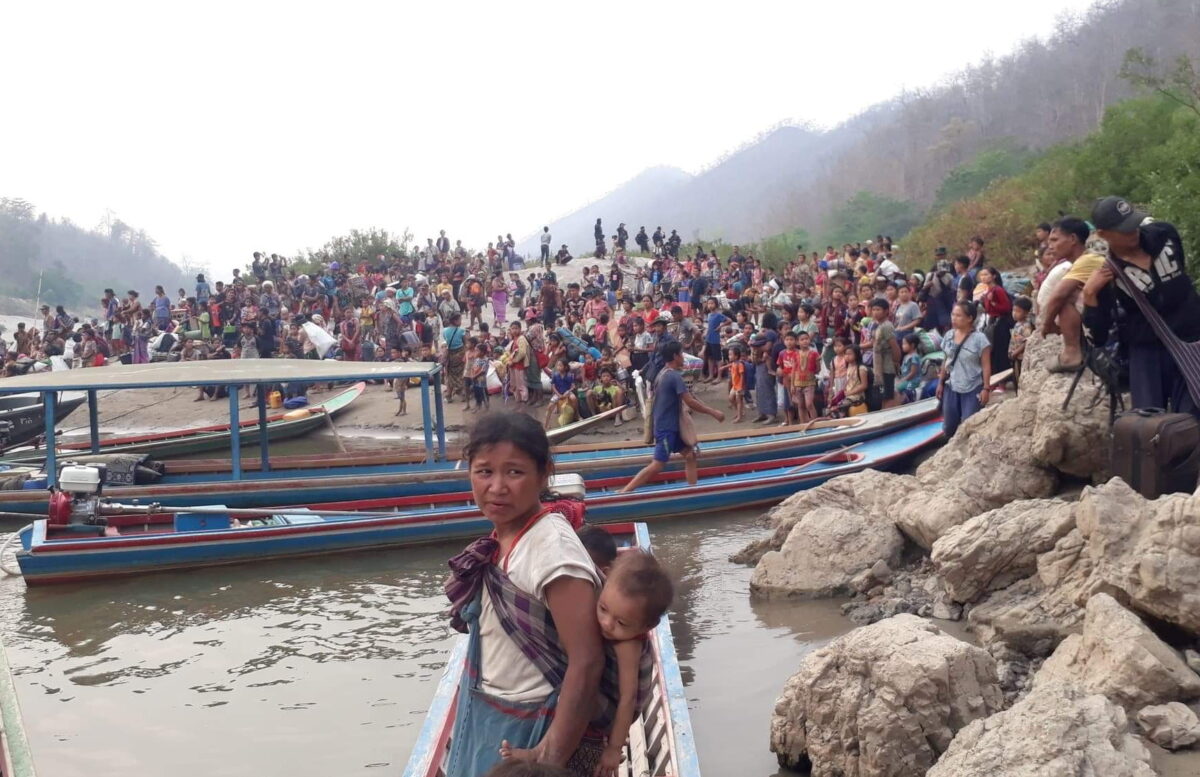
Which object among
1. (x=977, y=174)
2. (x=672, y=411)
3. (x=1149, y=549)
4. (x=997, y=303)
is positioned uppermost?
(x=977, y=174)

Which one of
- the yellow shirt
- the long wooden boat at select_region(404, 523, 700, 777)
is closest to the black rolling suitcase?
the yellow shirt

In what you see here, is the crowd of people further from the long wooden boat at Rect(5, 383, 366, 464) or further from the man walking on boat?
the long wooden boat at Rect(5, 383, 366, 464)

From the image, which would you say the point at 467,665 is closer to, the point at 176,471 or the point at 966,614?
the point at 966,614

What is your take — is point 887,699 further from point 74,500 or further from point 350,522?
point 74,500

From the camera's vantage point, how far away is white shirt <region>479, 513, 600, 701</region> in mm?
2555

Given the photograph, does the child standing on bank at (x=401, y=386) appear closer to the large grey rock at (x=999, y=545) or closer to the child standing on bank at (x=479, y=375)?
the child standing on bank at (x=479, y=375)

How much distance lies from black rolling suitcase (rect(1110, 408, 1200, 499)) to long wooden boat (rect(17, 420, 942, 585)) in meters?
5.17

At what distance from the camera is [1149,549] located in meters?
4.63

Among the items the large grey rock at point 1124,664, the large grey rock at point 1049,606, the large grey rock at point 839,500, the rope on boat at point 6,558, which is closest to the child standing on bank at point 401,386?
the rope on boat at point 6,558

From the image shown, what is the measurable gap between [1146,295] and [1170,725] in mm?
2247

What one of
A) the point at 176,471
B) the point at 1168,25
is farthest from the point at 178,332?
the point at 1168,25

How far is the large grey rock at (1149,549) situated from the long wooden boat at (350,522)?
5.68 m

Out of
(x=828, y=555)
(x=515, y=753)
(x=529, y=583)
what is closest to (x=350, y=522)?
(x=828, y=555)

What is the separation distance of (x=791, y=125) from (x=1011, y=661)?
13472 centimetres
